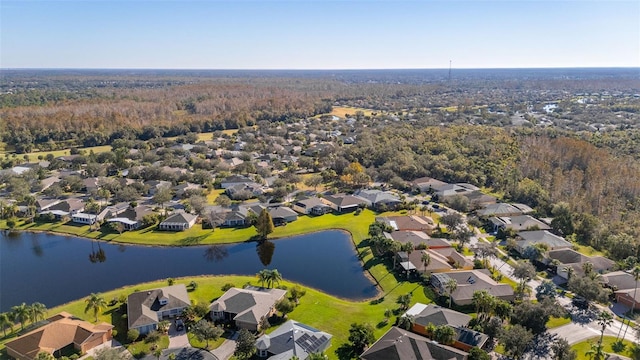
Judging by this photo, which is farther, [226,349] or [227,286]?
[227,286]

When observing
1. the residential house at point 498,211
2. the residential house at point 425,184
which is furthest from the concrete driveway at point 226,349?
the residential house at point 425,184

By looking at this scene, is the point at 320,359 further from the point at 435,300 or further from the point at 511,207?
the point at 511,207

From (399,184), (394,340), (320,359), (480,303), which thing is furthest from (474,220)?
(320,359)

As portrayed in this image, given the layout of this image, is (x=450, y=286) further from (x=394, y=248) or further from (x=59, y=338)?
(x=59, y=338)

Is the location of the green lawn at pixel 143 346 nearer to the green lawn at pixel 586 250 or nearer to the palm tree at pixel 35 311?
the palm tree at pixel 35 311

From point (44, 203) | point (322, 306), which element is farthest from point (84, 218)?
point (322, 306)
